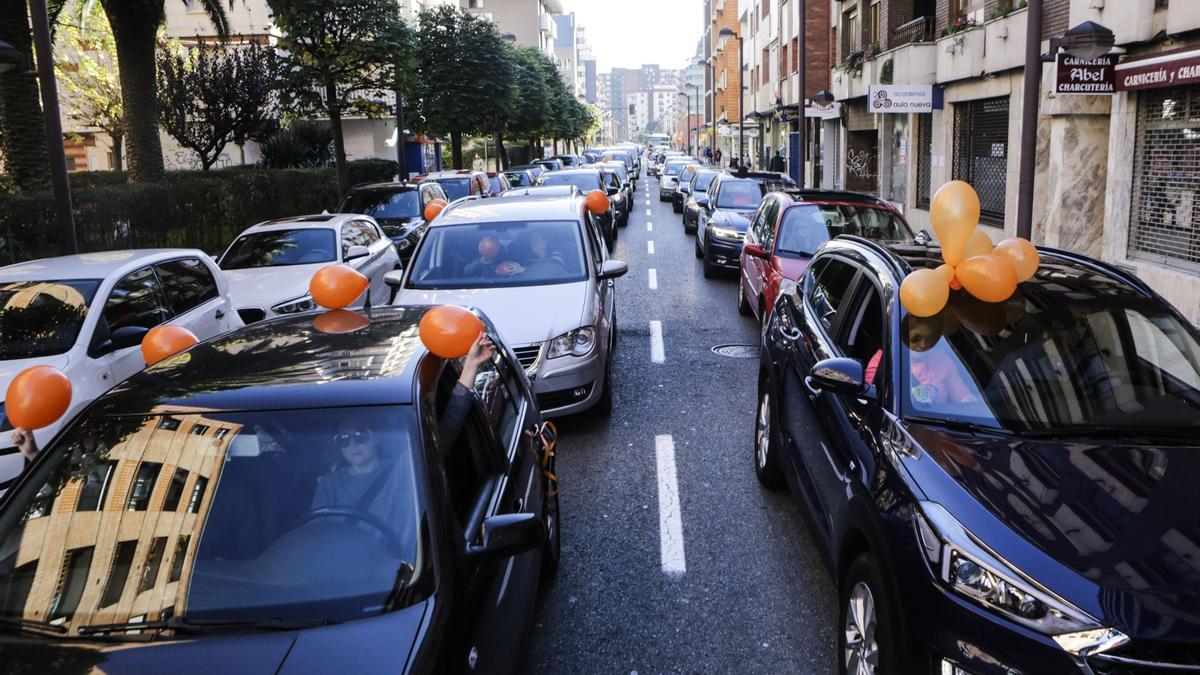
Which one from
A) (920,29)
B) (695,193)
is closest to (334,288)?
(695,193)

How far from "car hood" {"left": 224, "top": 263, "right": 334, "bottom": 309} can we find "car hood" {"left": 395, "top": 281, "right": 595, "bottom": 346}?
265cm

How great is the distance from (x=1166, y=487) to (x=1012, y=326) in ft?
3.72

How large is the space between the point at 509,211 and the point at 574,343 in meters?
2.13

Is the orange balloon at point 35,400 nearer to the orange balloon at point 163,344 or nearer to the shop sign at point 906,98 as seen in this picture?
the orange balloon at point 163,344

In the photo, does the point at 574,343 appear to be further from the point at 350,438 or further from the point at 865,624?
the point at 350,438

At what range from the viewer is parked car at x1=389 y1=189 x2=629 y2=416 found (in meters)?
7.37

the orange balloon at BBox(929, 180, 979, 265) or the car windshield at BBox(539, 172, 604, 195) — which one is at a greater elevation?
the orange balloon at BBox(929, 180, 979, 265)

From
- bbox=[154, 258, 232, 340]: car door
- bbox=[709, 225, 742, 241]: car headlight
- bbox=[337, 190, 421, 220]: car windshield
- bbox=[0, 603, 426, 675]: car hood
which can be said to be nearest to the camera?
bbox=[0, 603, 426, 675]: car hood

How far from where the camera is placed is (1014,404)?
383cm

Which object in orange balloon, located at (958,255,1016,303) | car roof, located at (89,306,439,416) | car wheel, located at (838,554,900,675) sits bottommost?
car wheel, located at (838,554,900,675)

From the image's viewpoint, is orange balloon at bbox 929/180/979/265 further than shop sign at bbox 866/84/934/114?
No

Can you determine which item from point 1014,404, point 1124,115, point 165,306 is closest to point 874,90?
point 1124,115

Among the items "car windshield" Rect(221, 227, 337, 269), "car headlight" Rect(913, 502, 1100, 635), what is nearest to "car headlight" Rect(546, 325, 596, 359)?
"car headlight" Rect(913, 502, 1100, 635)

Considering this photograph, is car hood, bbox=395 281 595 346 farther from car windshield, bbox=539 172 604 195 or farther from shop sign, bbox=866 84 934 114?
car windshield, bbox=539 172 604 195
